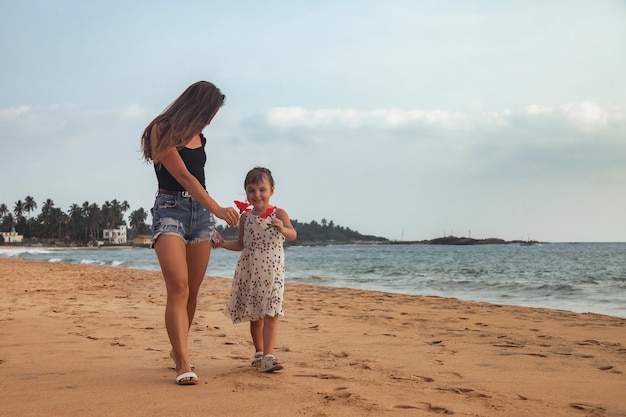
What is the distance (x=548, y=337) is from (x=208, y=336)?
11.7 ft

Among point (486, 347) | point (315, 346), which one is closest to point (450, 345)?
point (486, 347)

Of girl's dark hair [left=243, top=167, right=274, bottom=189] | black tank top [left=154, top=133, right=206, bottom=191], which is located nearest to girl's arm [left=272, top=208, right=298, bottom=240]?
girl's dark hair [left=243, top=167, right=274, bottom=189]

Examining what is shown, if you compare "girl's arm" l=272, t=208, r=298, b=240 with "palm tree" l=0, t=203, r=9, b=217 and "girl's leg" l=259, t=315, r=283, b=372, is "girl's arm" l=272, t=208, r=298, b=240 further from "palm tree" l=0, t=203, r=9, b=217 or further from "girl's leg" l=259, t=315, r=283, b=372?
"palm tree" l=0, t=203, r=9, b=217

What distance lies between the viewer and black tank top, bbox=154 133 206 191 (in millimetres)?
3697

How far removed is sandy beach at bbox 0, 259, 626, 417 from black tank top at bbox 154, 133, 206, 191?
4.12 ft

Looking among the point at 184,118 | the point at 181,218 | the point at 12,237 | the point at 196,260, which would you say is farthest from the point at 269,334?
the point at 12,237

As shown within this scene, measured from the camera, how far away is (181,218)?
3.67 metres

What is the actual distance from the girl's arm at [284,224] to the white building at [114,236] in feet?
447

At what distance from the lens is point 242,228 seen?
13.4 ft

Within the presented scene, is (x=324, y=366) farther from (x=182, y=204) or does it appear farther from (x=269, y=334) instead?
(x=182, y=204)

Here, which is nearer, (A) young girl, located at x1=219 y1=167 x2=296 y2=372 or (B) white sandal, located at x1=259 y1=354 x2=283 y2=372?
(B) white sandal, located at x1=259 y1=354 x2=283 y2=372

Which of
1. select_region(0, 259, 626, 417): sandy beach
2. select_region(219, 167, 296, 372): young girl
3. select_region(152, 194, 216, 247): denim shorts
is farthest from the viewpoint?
select_region(219, 167, 296, 372): young girl

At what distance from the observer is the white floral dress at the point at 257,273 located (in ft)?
12.9

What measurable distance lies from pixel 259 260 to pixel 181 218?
0.66 meters
